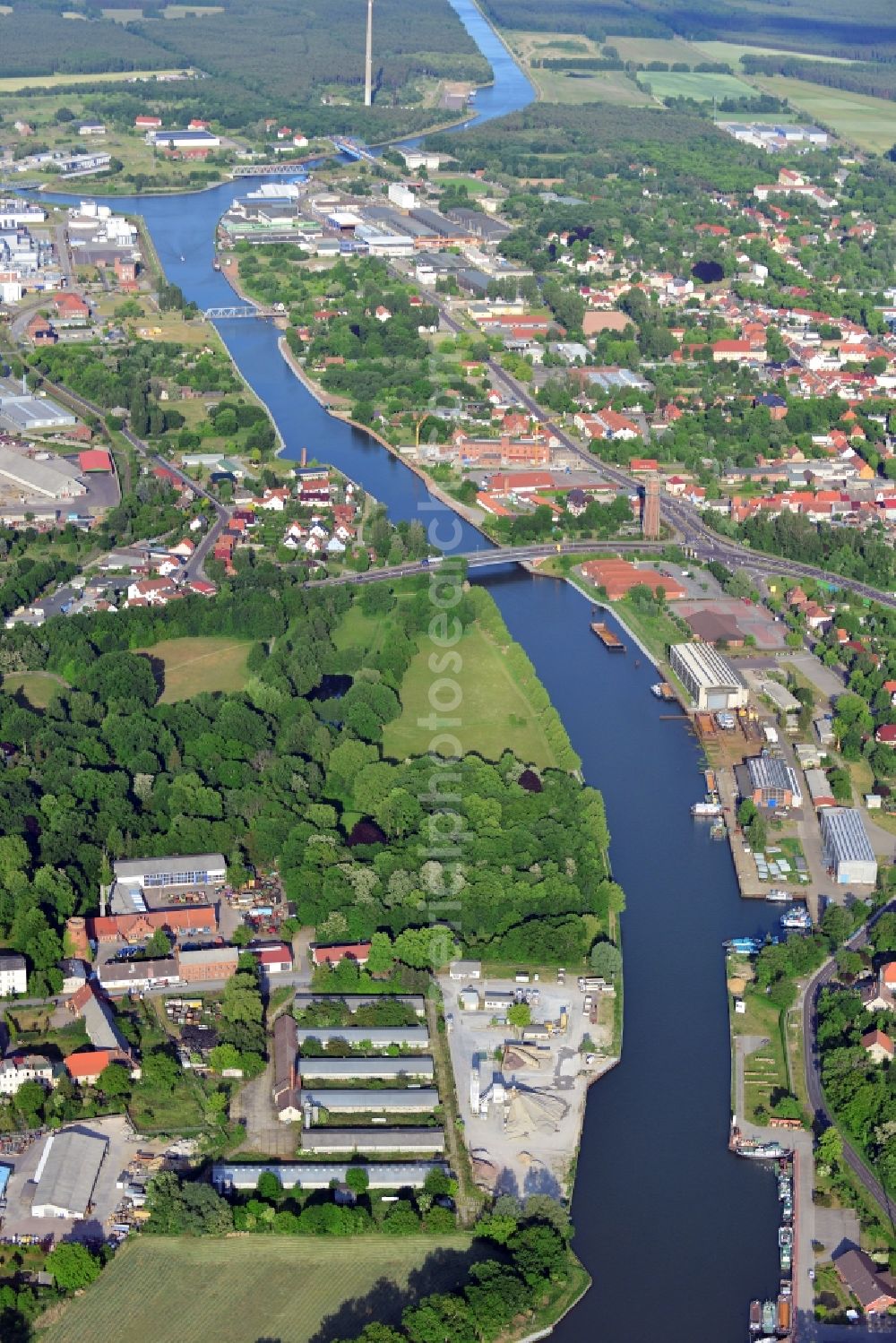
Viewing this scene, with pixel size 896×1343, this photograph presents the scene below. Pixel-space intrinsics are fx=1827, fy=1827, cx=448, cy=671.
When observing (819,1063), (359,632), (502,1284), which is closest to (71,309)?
(359,632)

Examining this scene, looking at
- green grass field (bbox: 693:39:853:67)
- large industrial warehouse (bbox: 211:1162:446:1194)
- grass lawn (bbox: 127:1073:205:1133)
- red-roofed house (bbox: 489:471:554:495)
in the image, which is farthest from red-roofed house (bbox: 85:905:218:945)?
green grass field (bbox: 693:39:853:67)

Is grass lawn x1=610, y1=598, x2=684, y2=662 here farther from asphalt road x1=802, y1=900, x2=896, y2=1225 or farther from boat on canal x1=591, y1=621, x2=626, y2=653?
asphalt road x1=802, y1=900, x2=896, y2=1225

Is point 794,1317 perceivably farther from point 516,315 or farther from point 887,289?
point 887,289

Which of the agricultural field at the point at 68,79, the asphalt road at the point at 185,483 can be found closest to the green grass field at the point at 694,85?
the agricultural field at the point at 68,79

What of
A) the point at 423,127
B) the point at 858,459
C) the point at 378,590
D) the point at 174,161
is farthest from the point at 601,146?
the point at 378,590

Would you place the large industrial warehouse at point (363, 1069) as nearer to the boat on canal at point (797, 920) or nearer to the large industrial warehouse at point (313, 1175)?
the large industrial warehouse at point (313, 1175)

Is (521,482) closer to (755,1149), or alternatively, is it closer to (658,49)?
(755,1149)

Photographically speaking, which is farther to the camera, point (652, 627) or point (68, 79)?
point (68, 79)

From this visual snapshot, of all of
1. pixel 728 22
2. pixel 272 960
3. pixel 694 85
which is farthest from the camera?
pixel 728 22
